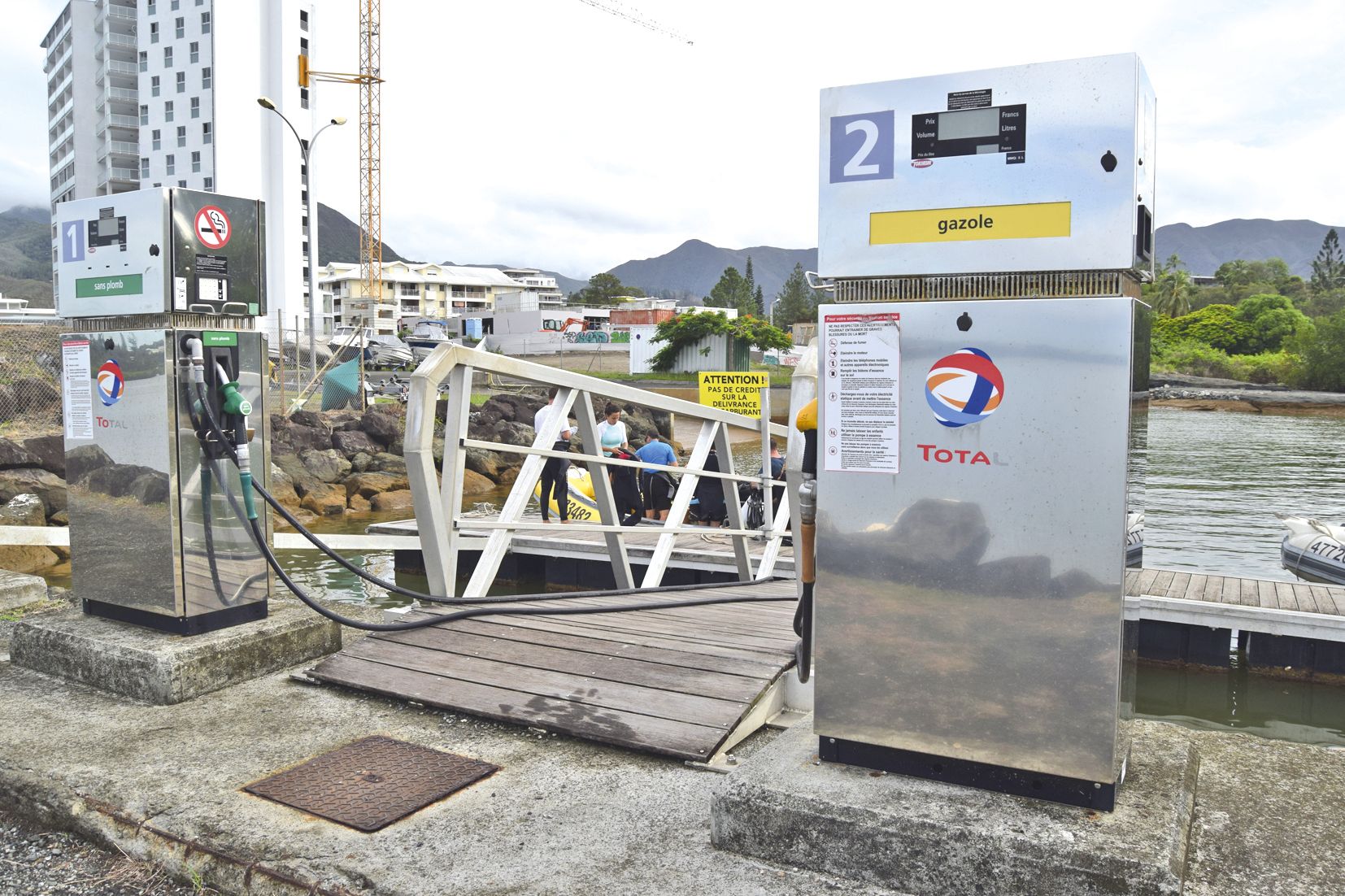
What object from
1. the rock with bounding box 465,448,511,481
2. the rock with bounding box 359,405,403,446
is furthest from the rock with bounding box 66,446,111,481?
the rock with bounding box 359,405,403,446

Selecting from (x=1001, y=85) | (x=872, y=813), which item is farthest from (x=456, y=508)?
(x=1001, y=85)

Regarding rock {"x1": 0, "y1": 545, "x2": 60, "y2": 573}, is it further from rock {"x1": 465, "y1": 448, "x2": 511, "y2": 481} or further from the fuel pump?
the fuel pump

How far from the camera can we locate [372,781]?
3359 millimetres

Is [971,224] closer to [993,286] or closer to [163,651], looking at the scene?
[993,286]

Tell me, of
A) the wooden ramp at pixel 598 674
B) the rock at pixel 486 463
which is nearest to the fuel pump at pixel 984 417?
the wooden ramp at pixel 598 674

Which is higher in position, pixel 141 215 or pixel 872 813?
pixel 141 215

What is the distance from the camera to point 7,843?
3191 millimetres

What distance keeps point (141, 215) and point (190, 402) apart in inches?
31.9

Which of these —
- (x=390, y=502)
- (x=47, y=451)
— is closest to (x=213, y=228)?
(x=47, y=451)

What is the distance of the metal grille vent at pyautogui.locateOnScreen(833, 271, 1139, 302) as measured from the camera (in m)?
2.47

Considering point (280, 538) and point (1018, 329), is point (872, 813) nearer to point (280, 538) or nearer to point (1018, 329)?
point (1018, 329)

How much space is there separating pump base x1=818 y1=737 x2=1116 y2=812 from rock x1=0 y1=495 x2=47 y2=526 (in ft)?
49.2

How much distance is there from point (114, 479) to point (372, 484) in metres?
16.3

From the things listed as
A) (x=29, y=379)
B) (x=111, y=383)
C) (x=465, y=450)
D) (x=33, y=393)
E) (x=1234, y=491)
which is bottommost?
(x=1234, y=491)
